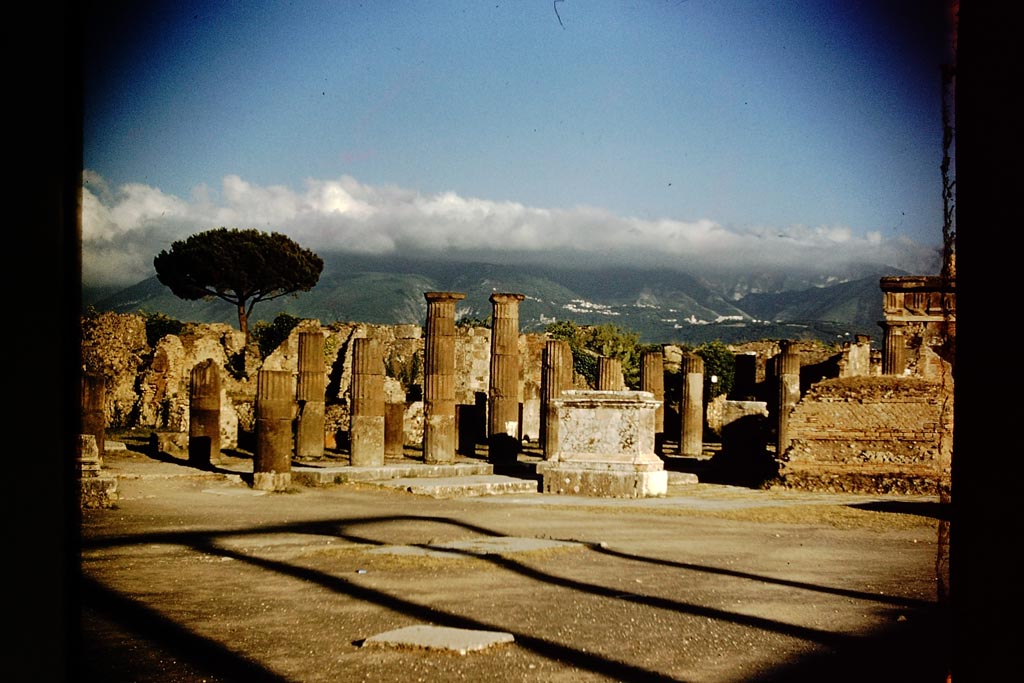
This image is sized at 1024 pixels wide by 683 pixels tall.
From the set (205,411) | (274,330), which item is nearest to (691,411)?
(205,411)

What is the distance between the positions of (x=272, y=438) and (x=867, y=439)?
34.7 feet

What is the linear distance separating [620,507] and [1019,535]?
12.4 m

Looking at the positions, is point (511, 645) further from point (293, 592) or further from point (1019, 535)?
point (1019, 535)

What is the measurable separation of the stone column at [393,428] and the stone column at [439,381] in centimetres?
68

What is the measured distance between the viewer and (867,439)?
18281mm

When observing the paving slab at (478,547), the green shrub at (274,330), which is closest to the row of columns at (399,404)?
the paving slab at (478,547)

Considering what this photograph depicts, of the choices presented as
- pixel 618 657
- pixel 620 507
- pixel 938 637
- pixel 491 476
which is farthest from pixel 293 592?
pixel 491 476

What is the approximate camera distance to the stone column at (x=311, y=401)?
20203 millimetres

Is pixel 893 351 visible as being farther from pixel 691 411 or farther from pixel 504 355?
pixel 504 355

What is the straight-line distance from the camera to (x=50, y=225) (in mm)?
1797

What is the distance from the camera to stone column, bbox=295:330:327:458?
2020cm

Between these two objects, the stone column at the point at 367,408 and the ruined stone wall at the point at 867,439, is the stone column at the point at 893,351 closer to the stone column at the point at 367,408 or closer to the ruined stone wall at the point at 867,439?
the ruined stone wall at the point at 867,439

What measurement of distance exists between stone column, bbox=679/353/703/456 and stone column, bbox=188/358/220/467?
40.4 ft

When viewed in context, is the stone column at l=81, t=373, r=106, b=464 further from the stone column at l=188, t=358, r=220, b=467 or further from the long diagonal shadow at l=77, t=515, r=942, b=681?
the long diagonal shadow at l=77, t=515, r=942, b=681
